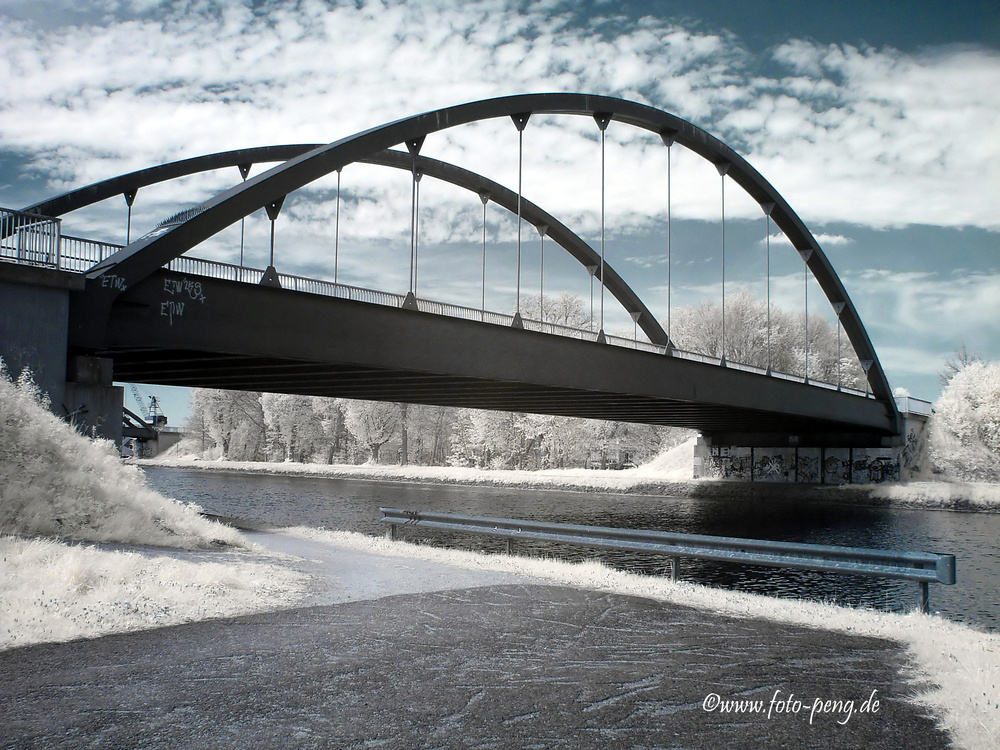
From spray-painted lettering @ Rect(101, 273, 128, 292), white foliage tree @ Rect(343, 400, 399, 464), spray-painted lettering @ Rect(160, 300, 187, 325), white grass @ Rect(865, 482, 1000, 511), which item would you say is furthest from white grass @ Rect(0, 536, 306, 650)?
white foliage tree @ Rect(343, 400, 399, 464)

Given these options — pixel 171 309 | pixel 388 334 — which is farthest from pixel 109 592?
pixel 388 334

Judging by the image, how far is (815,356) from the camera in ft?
242

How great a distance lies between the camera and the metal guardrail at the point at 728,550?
10664 millimetres

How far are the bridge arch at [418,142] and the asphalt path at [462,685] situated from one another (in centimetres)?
1290

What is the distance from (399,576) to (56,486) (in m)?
6.32

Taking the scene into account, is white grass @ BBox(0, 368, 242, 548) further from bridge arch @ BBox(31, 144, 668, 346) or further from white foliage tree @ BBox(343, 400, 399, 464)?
white foliage tree @ BBox(343, 400, 399, 464)

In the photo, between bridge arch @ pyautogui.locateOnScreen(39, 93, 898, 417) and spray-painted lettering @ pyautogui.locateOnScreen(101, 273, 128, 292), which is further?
bridge arch @ pyautogui.locateOnScreen(39, 93, 898, 417)

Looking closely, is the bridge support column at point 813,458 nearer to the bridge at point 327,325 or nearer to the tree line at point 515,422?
the tree line at point 515,422

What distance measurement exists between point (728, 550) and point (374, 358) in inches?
485

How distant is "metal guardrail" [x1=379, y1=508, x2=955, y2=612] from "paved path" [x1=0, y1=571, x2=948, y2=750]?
8.28 feet

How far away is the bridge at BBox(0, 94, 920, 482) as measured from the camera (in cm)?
1812

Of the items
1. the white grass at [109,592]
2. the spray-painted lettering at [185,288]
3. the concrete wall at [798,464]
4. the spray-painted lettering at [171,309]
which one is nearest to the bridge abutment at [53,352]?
the spray-painted lettering at [171,309]

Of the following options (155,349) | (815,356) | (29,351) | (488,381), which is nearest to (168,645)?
(29,351)

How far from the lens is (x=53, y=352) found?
17391 millimetres
